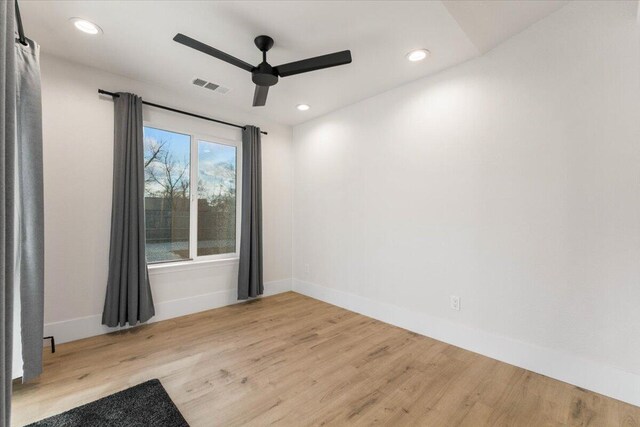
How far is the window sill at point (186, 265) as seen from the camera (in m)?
3.18

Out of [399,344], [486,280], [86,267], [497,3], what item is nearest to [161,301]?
[86,267]

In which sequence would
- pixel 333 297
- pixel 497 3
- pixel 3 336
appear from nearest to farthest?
pixel 3 336
pixel 497 3
pixel 333 297

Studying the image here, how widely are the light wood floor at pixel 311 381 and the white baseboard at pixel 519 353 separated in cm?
7

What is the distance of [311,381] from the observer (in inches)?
81.4

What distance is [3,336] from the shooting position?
79cm

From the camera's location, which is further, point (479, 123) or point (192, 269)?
point (192, 269)

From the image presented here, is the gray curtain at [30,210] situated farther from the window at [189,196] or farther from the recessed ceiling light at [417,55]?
the recessed ceiling light at [417,55]

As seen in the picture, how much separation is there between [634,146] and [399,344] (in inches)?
89.1

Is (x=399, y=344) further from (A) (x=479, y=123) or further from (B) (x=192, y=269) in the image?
(B) (x=192, y=269)

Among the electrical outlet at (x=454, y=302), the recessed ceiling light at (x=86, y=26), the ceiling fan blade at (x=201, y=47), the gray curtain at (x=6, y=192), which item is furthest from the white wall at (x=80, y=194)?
the electrical outlet at (x=454, y=302)

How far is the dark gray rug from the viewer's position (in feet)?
5.34

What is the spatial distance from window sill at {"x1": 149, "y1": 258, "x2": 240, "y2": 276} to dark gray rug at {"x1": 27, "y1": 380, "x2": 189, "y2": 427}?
4.85 feet

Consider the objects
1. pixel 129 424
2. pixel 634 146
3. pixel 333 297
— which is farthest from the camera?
pixel 333 297

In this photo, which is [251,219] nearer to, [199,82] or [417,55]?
[199,82]
